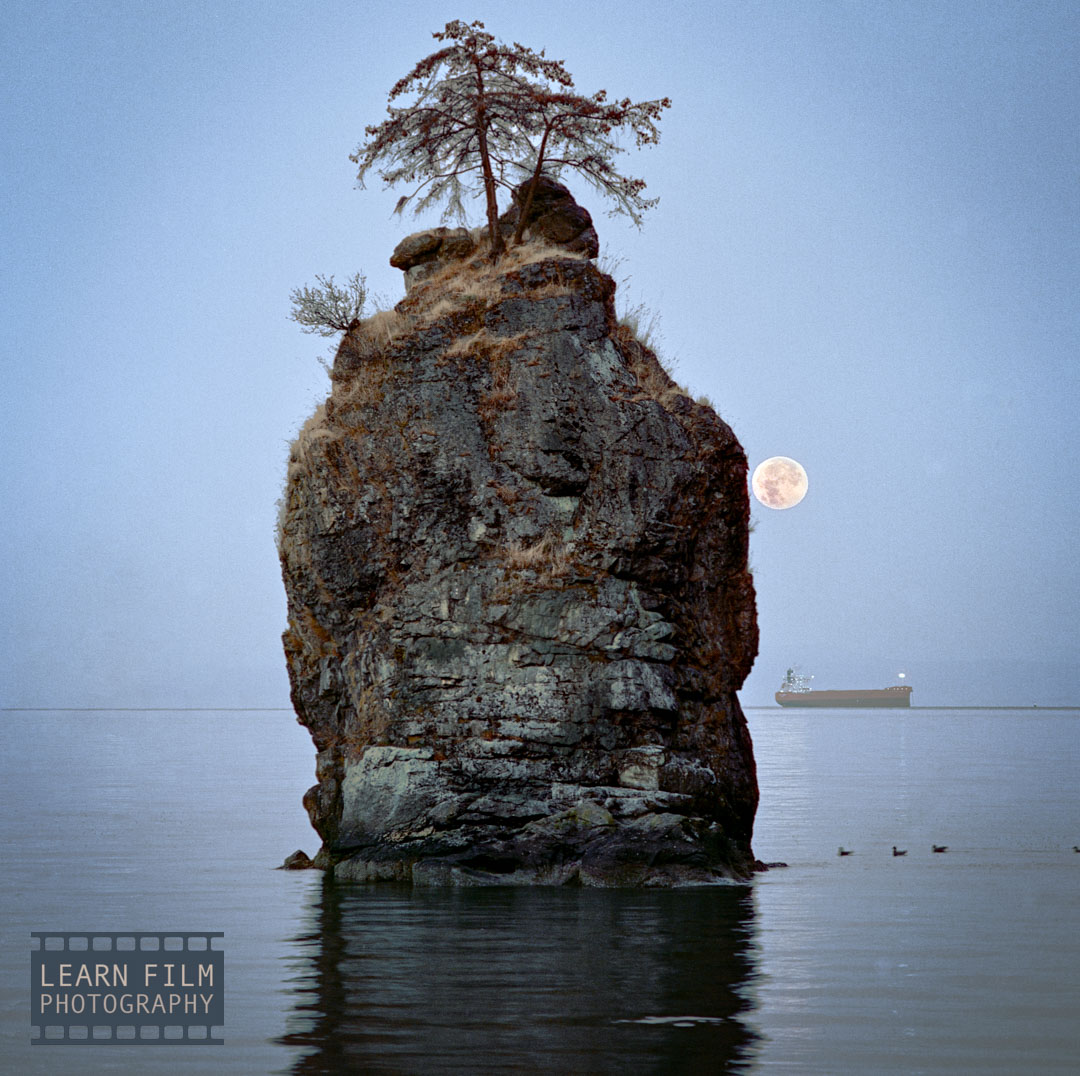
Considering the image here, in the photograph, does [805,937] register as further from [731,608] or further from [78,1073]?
[78,1073]

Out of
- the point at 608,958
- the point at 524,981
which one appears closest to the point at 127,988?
the point at 524,981

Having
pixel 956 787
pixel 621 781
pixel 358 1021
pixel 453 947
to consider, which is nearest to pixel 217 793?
pixel 956 787

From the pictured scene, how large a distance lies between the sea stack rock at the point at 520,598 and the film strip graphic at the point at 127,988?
4.98 metres

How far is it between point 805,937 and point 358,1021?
720 centimetres

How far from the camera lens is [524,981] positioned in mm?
13891

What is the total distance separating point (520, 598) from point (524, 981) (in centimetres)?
859

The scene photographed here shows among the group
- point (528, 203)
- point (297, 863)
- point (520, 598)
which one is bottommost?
point (297, 863)

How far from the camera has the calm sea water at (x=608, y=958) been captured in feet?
36.6

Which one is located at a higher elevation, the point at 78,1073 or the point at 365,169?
the point at 365,169

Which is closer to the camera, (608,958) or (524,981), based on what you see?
(524,981)

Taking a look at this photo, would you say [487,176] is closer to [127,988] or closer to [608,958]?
[608,958]

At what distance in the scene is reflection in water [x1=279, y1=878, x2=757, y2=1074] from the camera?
10.9 metres

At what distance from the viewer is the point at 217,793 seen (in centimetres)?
4819

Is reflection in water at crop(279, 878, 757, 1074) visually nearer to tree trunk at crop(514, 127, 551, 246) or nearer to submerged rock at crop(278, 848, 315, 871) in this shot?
submerged rock at crop(278, 848, 315, 871)
